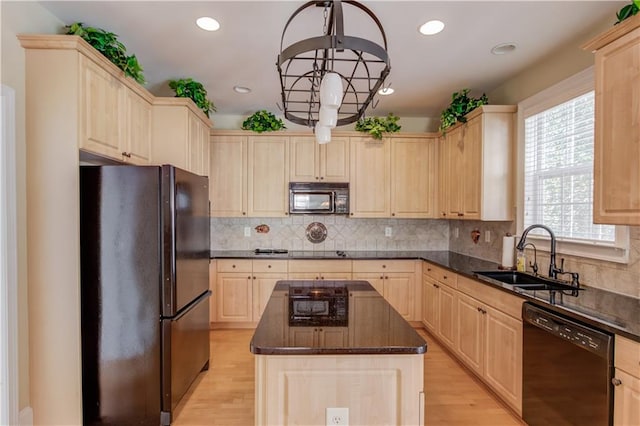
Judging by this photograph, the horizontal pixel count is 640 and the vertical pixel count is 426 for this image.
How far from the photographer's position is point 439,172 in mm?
4219

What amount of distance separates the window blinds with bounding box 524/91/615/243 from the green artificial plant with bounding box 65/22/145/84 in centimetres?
329

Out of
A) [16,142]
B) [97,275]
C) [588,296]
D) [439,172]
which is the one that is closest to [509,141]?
[439,172]

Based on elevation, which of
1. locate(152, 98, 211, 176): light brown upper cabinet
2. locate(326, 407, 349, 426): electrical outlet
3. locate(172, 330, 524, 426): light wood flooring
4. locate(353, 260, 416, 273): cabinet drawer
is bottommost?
locate(172, 330, 524, 426): light wood flooring

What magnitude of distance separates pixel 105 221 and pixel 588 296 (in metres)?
3.06

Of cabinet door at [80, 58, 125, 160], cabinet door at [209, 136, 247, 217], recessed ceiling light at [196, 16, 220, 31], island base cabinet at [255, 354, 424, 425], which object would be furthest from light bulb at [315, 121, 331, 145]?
cabinet door at [209, 136, 247, 217]

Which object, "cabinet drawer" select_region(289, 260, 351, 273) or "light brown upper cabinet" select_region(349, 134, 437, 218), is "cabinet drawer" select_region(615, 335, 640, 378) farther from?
"light brown upper cabinet" select_region(349, 134, 437, 218)

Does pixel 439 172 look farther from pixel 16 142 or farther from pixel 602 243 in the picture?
pixel 16 142

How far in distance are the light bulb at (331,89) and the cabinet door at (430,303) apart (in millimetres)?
2793

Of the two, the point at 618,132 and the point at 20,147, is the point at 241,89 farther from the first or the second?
the point at 618,132

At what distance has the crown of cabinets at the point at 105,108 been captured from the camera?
1.92 metres

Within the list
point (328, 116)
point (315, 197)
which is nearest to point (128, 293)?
point (328, 116)

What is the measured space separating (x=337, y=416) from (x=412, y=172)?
3.41 m

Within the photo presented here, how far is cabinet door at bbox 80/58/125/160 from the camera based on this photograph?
201 centimetres

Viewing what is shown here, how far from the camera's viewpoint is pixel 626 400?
1489 millimetres
